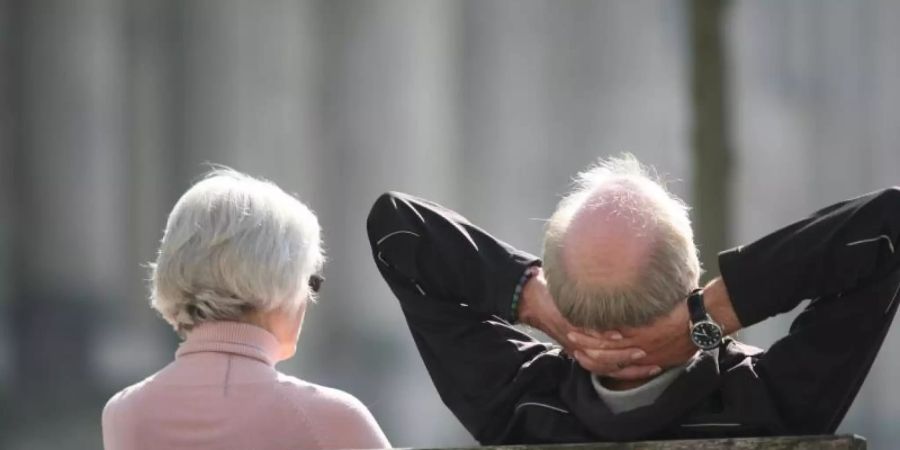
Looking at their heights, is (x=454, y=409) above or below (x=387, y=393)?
above

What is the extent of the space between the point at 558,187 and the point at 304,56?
→ 2.69 feet

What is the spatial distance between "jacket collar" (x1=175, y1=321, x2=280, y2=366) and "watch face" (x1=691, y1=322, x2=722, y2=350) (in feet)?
2.03

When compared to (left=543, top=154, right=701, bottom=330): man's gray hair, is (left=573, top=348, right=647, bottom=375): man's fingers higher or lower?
lower

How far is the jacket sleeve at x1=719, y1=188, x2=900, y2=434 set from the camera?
6.44 ft

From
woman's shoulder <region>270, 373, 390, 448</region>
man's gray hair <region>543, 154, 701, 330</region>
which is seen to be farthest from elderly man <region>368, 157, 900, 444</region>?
woman's shoulder <region>270, 373, 390, 448</region>

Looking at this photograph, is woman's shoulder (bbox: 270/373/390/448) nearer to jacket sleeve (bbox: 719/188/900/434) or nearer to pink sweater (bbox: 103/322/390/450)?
pink sweater (bbox: 103/322/390/450)

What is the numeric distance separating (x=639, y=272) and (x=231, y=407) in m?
0.60

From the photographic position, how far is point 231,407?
2098 millimetres

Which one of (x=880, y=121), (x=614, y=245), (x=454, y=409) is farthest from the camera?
(x=880, y=121)

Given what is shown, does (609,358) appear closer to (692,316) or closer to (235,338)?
(692,316)

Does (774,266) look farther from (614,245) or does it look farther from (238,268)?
(238,268)

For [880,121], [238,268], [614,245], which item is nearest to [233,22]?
[880,121]

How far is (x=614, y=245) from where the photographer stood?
1937 mm

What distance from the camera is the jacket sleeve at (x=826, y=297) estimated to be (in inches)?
77.3
